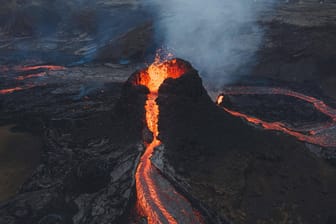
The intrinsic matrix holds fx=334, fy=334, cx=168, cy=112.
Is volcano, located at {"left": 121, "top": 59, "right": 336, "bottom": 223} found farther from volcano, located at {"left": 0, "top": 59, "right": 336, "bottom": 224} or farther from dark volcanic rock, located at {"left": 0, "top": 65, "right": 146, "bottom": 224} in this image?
dark volcanic rock, located at {"left": 0, "top": 65, "right": 146, "bottom": 224}

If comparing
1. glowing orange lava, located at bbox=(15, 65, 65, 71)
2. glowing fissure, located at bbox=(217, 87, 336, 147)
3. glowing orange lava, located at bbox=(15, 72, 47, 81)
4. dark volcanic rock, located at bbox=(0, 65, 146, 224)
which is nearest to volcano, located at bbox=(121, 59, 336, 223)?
dark volcanic rock, located at bbox=(0, 65, 146, 224)

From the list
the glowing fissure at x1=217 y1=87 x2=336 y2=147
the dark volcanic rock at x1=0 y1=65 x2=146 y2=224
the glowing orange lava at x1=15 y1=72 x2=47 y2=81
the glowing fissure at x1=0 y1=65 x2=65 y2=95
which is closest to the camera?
the dark volcanic rock at x1=0 y1=65 x2=146 y2=224

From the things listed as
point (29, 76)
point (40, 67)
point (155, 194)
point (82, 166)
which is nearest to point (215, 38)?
point (40, 67)

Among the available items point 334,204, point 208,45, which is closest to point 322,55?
point 208,45

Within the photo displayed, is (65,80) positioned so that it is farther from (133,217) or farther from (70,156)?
(133,217)

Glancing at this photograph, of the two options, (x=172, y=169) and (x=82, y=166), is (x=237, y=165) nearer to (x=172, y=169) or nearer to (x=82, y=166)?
(x=172, y=169)

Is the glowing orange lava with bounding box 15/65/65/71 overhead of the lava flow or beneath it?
beneath
